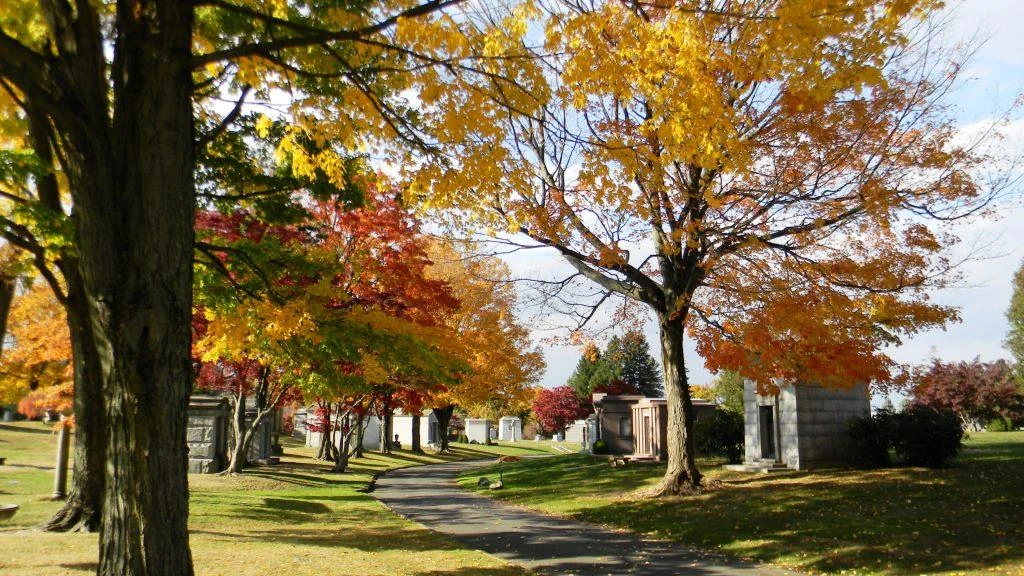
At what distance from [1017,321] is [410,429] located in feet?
153

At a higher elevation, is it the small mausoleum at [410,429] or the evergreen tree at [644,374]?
the evergreen tree at [644,374]

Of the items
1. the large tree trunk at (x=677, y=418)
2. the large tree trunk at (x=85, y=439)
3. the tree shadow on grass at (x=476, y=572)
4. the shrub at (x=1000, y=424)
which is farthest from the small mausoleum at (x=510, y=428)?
the tree shadow on grass at (x=476, y=572)

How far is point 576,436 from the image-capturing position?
216ft

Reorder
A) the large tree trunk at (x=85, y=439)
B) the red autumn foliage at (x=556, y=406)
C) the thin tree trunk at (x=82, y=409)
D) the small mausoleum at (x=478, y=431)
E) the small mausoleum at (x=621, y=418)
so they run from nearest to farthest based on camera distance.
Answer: the thin tree trunk at (x=82, y=409)
the large tree trunk at (x=85, y=439)
the small mausoleum at (x=621, y=418)
the red autumn foliage at (x=556, y=406)
the small mausoleum at (x=478, y=431)

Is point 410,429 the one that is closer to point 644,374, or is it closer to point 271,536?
point 644,374

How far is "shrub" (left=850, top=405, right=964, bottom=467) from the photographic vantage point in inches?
665

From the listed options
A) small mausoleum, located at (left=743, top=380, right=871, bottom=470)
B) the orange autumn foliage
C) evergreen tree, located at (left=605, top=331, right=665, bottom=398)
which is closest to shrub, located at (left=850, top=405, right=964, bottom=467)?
small mausoleum, located at (left=743, top=380, right=871, bottom=470)

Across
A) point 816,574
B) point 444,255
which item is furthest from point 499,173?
point 444,255

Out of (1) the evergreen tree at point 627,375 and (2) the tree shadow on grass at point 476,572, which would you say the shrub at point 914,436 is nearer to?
(2) the tree shadow on grass at point 476,572

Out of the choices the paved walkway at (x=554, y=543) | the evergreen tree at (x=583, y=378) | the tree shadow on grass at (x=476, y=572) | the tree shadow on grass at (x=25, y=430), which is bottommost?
the paved walkway at (x=554, y=543)

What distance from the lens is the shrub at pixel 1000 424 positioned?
37.1m

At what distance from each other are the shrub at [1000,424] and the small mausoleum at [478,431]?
1547 inches

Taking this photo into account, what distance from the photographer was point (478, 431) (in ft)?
214

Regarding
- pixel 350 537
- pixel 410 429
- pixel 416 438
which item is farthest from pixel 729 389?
pixel 350 537
